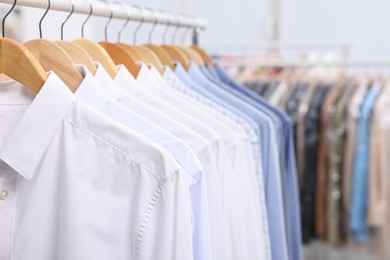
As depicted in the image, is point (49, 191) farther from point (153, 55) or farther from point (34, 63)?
point (153, 55)

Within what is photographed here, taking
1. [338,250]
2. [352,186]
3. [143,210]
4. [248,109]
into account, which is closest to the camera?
[143,210]

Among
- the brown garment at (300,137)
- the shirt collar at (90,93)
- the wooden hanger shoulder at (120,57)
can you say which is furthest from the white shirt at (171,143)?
the brown garment at (300,137)

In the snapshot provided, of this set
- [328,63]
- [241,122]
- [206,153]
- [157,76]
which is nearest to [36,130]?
[206,153]

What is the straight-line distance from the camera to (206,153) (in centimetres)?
108

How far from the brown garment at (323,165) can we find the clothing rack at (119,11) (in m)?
0.87

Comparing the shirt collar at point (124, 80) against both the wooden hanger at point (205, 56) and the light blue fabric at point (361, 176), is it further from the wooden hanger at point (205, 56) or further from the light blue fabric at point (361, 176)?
the light blue fabric at point (361, 176)

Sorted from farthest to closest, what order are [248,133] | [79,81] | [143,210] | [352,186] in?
[352,186]
[248,133]
[79,81]
[143,210]

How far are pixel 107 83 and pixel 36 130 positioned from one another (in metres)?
0.20

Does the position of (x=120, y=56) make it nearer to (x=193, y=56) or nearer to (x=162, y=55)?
(x=162, y=55)

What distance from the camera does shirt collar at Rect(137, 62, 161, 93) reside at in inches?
48.7

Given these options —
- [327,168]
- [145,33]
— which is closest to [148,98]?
[327,168]

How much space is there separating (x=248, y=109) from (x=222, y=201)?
35cm

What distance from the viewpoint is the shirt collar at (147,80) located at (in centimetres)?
124

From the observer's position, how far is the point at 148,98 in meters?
1.17
